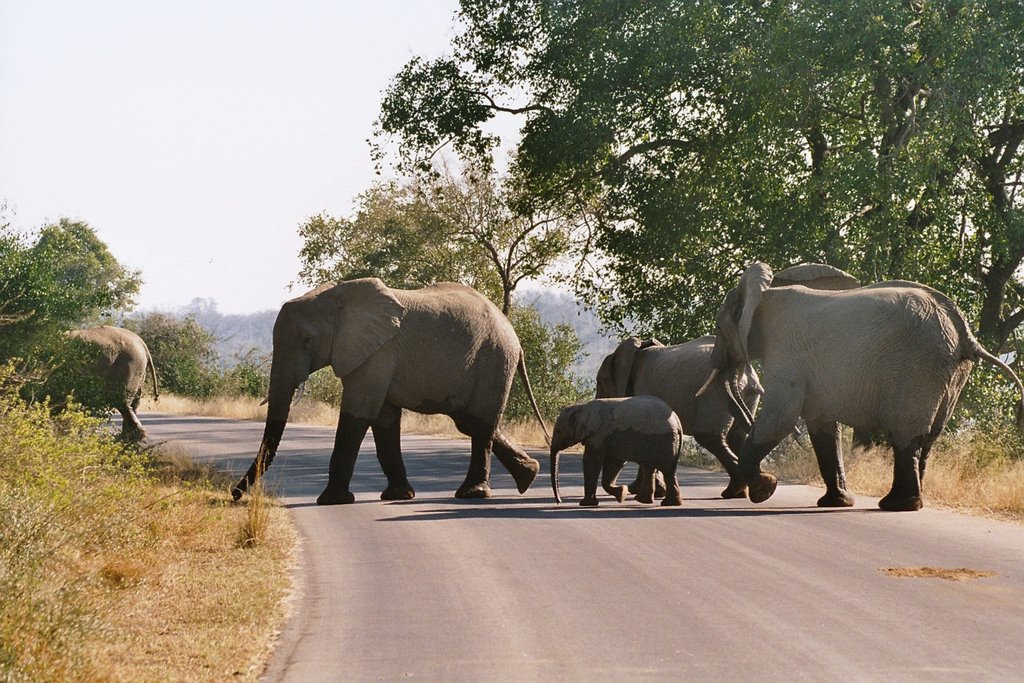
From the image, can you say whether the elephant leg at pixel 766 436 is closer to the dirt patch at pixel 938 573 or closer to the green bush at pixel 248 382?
the dirt patch at pixel 938 573

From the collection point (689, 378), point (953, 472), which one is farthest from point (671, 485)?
point (953, 472)

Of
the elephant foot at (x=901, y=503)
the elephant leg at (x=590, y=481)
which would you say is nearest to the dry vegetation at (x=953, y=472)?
the elephant foot at (x=901, y=503)

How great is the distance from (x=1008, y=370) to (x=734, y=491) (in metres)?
3.40

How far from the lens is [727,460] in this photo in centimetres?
1725

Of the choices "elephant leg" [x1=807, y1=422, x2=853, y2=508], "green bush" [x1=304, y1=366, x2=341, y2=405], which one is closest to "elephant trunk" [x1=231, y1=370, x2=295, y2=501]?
"elephant leg" [x1=807, y1=422, x2=853, y2=508]

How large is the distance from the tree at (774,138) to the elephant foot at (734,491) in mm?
6739

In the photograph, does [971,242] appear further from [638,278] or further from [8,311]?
[8,311]

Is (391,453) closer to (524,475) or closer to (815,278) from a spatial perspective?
(524,475)

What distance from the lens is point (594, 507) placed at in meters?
15.7

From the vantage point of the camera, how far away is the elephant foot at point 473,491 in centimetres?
1708

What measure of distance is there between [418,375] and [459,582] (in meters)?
6.73

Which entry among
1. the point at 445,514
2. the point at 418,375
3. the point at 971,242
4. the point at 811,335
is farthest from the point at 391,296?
the point at 971,242

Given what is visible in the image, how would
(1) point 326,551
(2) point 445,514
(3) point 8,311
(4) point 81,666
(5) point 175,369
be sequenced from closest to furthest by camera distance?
1. (4) point 81,666
2. (1) point 326,551
3. (2) point 445,514
4. (3) point 8,311
5. (5) point 175,369

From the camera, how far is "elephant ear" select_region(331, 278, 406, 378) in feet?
53.9
